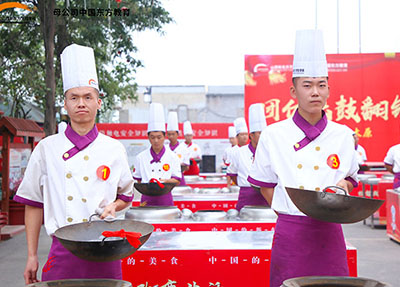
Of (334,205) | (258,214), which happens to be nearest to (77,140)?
(334,205)

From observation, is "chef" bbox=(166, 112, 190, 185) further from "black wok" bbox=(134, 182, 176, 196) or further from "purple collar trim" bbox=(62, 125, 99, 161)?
"purple collar trim" bbox=(62, 125, 99, 161)

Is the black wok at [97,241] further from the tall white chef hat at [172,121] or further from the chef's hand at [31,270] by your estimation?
the tall white chef hat at [172,121]

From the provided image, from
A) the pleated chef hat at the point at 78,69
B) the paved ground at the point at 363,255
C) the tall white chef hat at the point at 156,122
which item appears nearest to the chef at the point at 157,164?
the tall white chef hat at the point at 156,122

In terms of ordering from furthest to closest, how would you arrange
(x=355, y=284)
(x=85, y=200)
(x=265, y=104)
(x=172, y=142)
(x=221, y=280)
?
(x=265, y=104), (x=172, y=142), (x=221, y=280), (x=85, y=200), (x=355, y=284)

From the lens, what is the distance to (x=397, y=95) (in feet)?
34.6

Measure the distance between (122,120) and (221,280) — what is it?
21012 mm

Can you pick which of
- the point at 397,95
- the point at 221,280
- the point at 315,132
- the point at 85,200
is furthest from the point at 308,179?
the point at 397,95

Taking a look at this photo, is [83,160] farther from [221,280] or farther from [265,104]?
[265,104]

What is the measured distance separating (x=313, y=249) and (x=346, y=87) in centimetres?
911

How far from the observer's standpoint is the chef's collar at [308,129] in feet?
6.94

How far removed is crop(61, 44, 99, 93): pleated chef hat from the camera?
2131 mm

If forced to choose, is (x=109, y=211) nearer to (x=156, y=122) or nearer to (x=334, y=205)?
(x=334, y=205)

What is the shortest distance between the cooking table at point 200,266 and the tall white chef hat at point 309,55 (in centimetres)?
122

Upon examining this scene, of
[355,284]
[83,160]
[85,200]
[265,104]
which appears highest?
[265,104]
